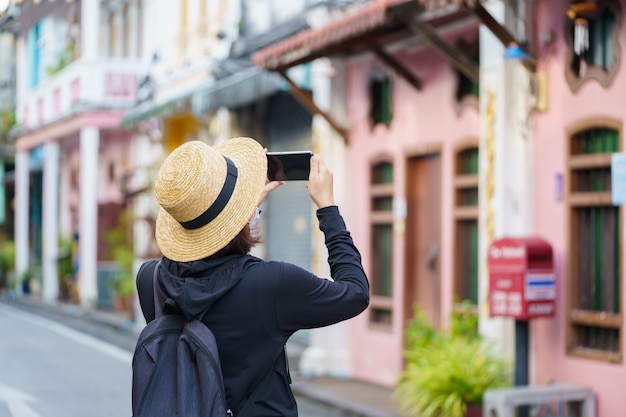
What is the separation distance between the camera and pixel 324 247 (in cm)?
1409

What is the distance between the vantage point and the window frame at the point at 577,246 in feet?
29.5

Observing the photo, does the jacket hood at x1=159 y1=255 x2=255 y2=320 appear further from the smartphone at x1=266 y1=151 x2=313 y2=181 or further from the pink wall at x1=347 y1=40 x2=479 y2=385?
the pink wall at x1=347 y1=40 x2=479 y2=385

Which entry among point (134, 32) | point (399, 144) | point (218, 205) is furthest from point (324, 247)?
point (134, 32)

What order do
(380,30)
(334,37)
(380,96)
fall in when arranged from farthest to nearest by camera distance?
(380,96) < (380,30) < (334,37)

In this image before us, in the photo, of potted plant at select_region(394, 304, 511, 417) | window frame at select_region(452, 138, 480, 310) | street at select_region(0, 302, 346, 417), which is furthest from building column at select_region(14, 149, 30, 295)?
potted plant at select_region(394, 304, 511, 417)

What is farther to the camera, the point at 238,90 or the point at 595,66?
the point at 238,90

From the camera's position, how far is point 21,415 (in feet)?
32.4

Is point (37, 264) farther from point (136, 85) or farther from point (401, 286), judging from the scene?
point (401, 286)

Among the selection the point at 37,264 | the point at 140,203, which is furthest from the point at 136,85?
the point at 37,264

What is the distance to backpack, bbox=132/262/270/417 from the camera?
10.8 feet

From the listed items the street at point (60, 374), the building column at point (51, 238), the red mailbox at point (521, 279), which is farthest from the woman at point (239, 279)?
the building column at point (51, 238)

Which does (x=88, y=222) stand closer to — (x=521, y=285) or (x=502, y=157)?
(x=502, y=157)

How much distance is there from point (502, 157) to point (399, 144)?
2.78 meters

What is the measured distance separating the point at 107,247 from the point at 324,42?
15.9m
